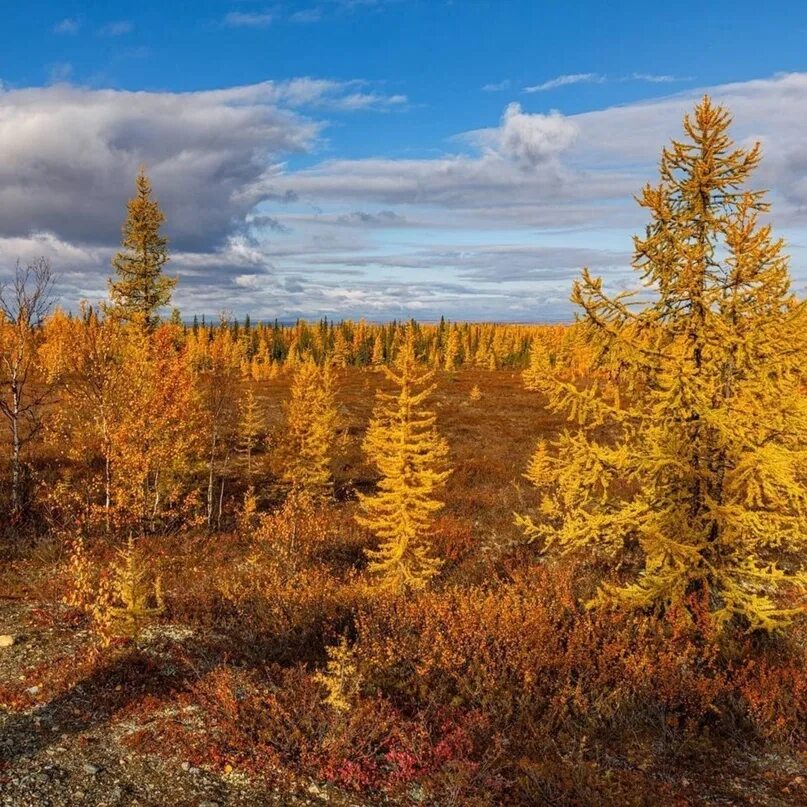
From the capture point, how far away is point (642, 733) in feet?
29.3

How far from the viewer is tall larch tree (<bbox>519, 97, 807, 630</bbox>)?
10688 millimetres

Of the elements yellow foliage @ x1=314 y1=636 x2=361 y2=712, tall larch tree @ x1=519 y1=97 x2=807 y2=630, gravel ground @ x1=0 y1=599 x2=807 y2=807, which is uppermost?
tall larch tree @ x1=519 y1=97 x2=807 y2=630

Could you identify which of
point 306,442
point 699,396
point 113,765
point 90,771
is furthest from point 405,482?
point 306,442

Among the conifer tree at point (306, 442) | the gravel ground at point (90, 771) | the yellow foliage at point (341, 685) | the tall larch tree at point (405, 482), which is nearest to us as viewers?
the gravel ground at point (90, 771)

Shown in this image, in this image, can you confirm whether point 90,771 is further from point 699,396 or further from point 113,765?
point 699,396

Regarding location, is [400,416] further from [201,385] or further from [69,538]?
[201,385]

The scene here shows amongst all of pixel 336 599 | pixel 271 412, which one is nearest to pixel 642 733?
pixel 336 599

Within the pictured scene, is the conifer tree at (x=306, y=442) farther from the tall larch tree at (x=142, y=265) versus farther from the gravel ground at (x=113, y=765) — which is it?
the gravel ground at (x=113, y=765)

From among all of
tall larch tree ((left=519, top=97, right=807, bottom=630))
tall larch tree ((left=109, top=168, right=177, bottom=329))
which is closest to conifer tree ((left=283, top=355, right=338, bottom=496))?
tall larch tree ((left=109, top=168, right=177, bottom=329))

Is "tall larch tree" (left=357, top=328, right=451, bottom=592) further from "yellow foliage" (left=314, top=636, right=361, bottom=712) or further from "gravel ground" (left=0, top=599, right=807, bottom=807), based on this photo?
"yellow foliage" (left=314, top=636, right=361, bottom=712)

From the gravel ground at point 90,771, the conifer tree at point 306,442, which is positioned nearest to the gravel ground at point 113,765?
the gravel ground at point 90,771

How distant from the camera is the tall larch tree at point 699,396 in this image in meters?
10.7

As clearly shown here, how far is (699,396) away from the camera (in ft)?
35.0

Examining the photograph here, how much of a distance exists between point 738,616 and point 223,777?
10660mm
